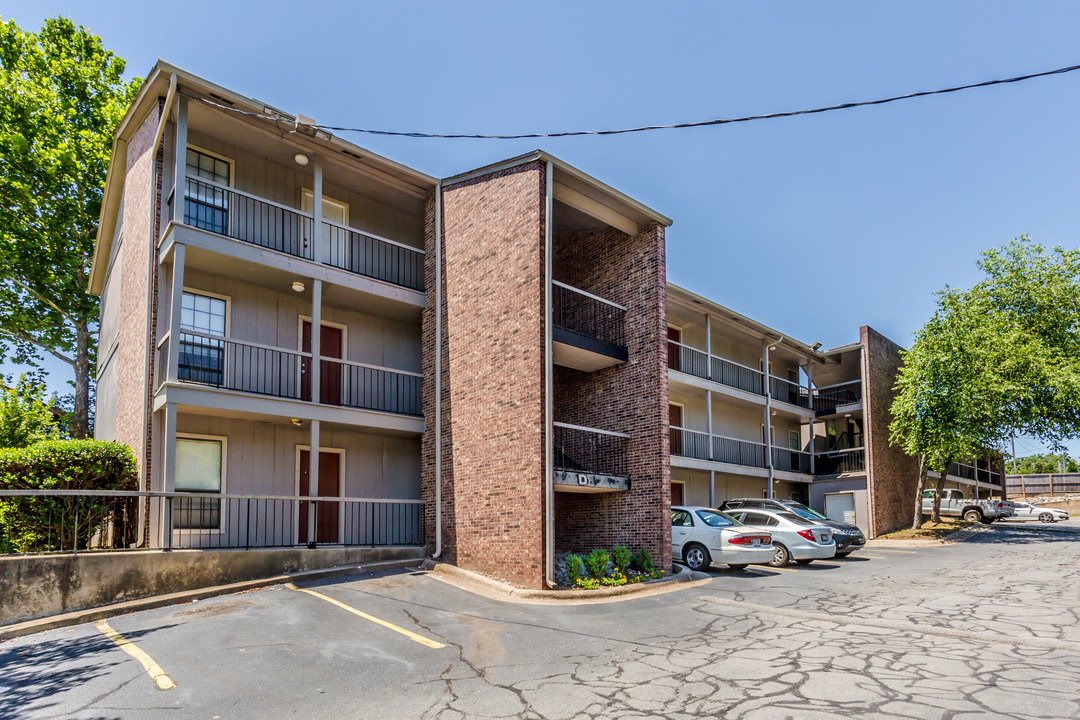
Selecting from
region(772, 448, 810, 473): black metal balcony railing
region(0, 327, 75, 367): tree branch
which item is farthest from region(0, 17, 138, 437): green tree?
region(772, 448, 810, 473): black metal balcony railing

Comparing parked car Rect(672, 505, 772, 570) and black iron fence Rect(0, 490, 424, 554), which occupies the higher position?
black iron fence Rect(0, 490, 424, 554)

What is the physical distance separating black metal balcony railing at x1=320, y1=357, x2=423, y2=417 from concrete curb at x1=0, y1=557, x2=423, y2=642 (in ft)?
10.5

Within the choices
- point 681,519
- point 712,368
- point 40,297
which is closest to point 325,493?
point 681,519

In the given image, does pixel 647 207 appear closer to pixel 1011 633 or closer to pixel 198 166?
pixel 198 166

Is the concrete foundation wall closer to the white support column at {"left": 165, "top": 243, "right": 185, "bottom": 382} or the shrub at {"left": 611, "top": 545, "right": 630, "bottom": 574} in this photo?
the white support column at {"left": 165, "top": 243, "right": 185, "bottom": 382}

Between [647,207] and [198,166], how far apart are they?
9.02 m

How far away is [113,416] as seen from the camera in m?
16.3

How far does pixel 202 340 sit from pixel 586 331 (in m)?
8.00

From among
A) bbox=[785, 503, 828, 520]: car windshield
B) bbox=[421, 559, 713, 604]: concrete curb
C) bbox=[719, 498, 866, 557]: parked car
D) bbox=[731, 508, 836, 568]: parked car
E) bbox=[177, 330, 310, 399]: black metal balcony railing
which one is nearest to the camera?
bbox=[421, 559, 713, 604]: concrete curb

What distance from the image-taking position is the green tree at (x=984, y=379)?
2402 cm

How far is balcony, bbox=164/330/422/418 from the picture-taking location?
13.3 metres

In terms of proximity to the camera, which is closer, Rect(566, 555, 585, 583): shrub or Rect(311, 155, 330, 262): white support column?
Rect(566, 555, 585, 583): shrub

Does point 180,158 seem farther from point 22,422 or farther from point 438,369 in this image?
point 22,422

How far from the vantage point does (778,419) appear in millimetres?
28984
